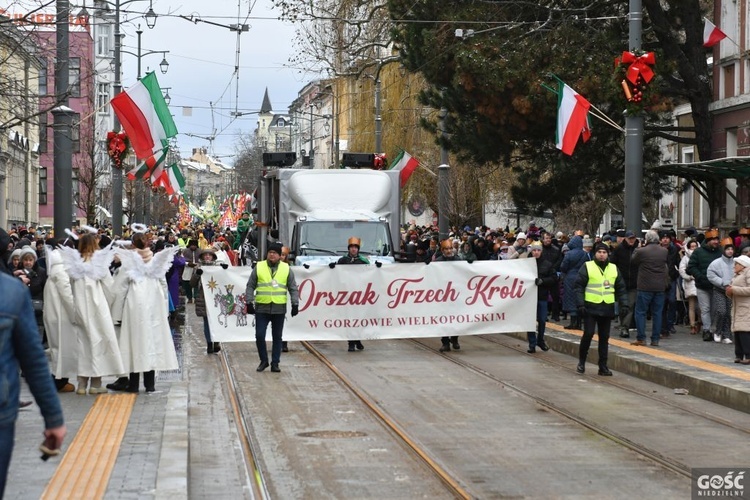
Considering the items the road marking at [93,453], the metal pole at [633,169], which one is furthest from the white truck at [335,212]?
the road marking at [93,453]

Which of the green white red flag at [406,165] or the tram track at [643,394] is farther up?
the green white red flag at [406,165]

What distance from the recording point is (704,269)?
2012 cm

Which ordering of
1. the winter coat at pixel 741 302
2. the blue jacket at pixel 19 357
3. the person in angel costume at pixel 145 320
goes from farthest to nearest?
the winter coat at pixel 741 302
the person in angel costume at pixel 145 320
the blue jacket at pixel 19 357

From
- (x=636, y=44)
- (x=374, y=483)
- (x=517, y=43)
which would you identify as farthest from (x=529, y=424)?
(x=517, y=43)

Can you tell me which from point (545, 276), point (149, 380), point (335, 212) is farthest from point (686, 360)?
point (335, 212)

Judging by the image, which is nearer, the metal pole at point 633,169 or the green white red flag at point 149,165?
the metal pole at point 633,169

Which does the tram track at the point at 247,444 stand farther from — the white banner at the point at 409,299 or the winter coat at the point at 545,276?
the winter coat at the point at 545,276

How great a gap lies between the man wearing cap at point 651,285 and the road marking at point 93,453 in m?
8.90

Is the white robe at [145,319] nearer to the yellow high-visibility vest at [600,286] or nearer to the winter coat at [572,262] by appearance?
the yellow high-visibility vest at [600,286]

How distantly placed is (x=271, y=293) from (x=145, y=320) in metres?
2.98

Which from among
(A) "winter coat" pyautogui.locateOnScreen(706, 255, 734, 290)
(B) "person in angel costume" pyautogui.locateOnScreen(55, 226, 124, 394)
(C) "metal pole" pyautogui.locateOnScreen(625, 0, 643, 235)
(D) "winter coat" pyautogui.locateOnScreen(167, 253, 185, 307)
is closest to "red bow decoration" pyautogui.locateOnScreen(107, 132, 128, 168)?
(D) "winter coat" pyautogui.locateOnScreen(167, 253, 185, 307)

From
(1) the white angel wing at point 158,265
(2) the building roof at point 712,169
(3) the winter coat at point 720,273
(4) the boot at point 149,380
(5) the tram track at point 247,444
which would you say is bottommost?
(5) the tram track at point 247,444

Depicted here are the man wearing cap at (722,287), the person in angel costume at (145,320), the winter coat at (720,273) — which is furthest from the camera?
the man wearing cap at (722,287)

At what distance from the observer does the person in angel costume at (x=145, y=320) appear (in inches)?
538
